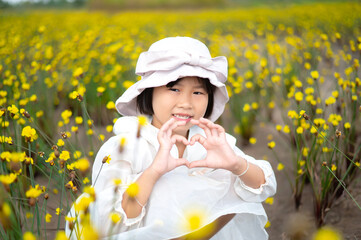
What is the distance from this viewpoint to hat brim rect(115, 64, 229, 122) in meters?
1.17

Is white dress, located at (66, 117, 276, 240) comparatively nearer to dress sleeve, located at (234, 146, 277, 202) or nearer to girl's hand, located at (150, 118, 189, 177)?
dress sleeve, located at (234, 146, 277, 202)

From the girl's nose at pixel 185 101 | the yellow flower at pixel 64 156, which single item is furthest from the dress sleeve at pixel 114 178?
the girl's nose at pixel 185 101

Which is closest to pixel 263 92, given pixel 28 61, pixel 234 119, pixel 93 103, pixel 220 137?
pixel 234 119

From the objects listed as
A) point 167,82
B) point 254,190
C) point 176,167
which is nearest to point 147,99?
point 167,82

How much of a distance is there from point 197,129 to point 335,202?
993 millimetres

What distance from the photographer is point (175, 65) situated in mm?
1177

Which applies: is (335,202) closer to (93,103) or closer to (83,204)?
(83,204)

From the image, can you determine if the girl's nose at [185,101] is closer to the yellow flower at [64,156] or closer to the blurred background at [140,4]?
the yellow flower at [64,156]

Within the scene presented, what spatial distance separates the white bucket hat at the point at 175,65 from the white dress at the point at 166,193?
19 centimetres

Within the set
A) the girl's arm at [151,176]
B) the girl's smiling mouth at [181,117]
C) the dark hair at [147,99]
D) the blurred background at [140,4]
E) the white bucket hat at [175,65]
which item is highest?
the blurred background at [140,4]

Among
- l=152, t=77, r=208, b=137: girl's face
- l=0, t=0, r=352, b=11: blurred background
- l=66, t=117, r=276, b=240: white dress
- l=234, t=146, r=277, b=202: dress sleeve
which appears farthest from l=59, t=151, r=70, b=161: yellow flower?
l=0, t=0, r=352, b=11: blurred background

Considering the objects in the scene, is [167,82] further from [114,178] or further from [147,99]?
[114,178]

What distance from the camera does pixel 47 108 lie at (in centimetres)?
248

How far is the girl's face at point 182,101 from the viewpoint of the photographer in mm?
1188
